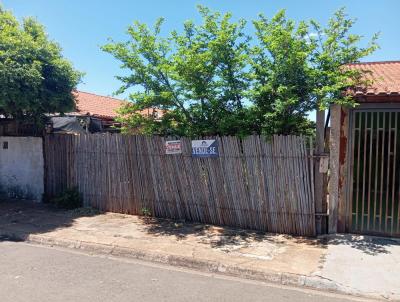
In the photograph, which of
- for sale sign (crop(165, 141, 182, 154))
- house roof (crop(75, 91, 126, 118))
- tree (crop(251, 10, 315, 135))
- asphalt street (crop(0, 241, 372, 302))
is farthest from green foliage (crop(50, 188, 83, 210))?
house roof (crop(75, 91, 126, 118))

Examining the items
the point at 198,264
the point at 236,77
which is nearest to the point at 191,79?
the point at 236,77

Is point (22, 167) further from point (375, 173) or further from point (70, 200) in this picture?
point (375, 173)

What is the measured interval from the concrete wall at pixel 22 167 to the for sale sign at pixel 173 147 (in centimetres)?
422

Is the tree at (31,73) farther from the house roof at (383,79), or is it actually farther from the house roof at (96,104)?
the house roof at (383,79)

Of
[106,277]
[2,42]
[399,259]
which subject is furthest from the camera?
[2,42]

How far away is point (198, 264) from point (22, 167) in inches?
286

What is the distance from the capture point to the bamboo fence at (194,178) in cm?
763

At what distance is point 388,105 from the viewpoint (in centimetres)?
714

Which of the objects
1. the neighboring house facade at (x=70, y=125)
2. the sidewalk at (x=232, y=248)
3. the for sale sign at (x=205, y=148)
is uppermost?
the neighboring house facade at (x=70, y=125)

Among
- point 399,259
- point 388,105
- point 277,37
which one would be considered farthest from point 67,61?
point 399,259

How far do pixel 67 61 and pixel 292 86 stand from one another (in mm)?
5951

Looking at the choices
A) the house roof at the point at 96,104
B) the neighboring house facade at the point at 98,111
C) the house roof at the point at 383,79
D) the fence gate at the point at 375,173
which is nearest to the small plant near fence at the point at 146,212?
the neighboring house facade at the point at 98,111

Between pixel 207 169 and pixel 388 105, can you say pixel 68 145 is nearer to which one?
pixel 207 169

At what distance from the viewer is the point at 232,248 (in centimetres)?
691
